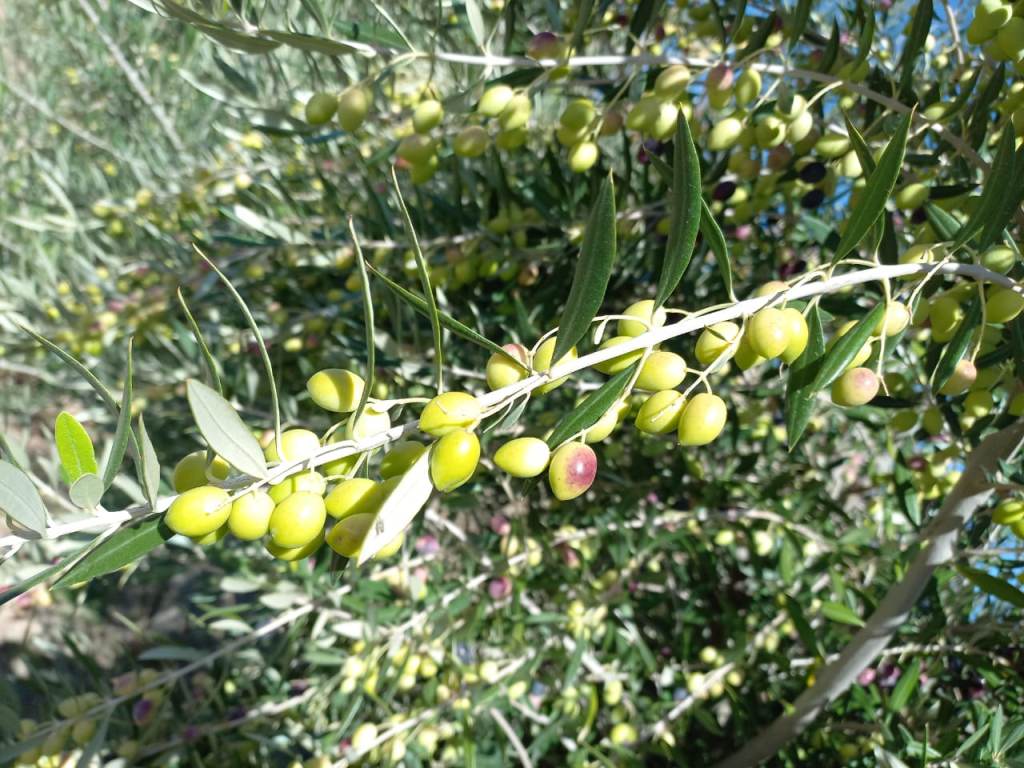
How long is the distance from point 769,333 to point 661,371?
10cm

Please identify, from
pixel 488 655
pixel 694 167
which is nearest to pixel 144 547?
pixel 694 167

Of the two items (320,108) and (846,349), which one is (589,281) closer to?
(846,349)

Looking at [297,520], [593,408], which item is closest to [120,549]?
[297,520]

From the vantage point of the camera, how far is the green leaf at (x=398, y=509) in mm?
472

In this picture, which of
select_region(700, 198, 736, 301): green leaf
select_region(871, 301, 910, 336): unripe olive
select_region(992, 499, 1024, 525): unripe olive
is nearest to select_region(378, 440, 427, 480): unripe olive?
select_region(700, 198, 736, 301): green leaf

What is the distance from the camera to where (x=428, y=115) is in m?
1.09

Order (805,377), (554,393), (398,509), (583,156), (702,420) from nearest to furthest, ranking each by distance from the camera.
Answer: (398,509) → (702,420) → (805,377) → (583,156) → (554,393)

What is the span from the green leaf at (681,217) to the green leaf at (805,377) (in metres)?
0.17

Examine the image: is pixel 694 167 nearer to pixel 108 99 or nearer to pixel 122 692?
pixel 122 692

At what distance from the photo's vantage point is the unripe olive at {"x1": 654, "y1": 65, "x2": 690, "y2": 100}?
3.18 ft

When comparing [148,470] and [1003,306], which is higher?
[148,470]

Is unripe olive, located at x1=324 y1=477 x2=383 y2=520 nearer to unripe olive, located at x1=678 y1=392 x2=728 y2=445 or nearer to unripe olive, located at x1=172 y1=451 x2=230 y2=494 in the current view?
unripe olive, located at x1=172 y1=451 x2=230 y2=494

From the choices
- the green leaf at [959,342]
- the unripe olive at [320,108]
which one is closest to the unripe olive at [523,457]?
the green leaf at [959,342]

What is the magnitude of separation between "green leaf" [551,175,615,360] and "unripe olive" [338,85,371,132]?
0.64m
